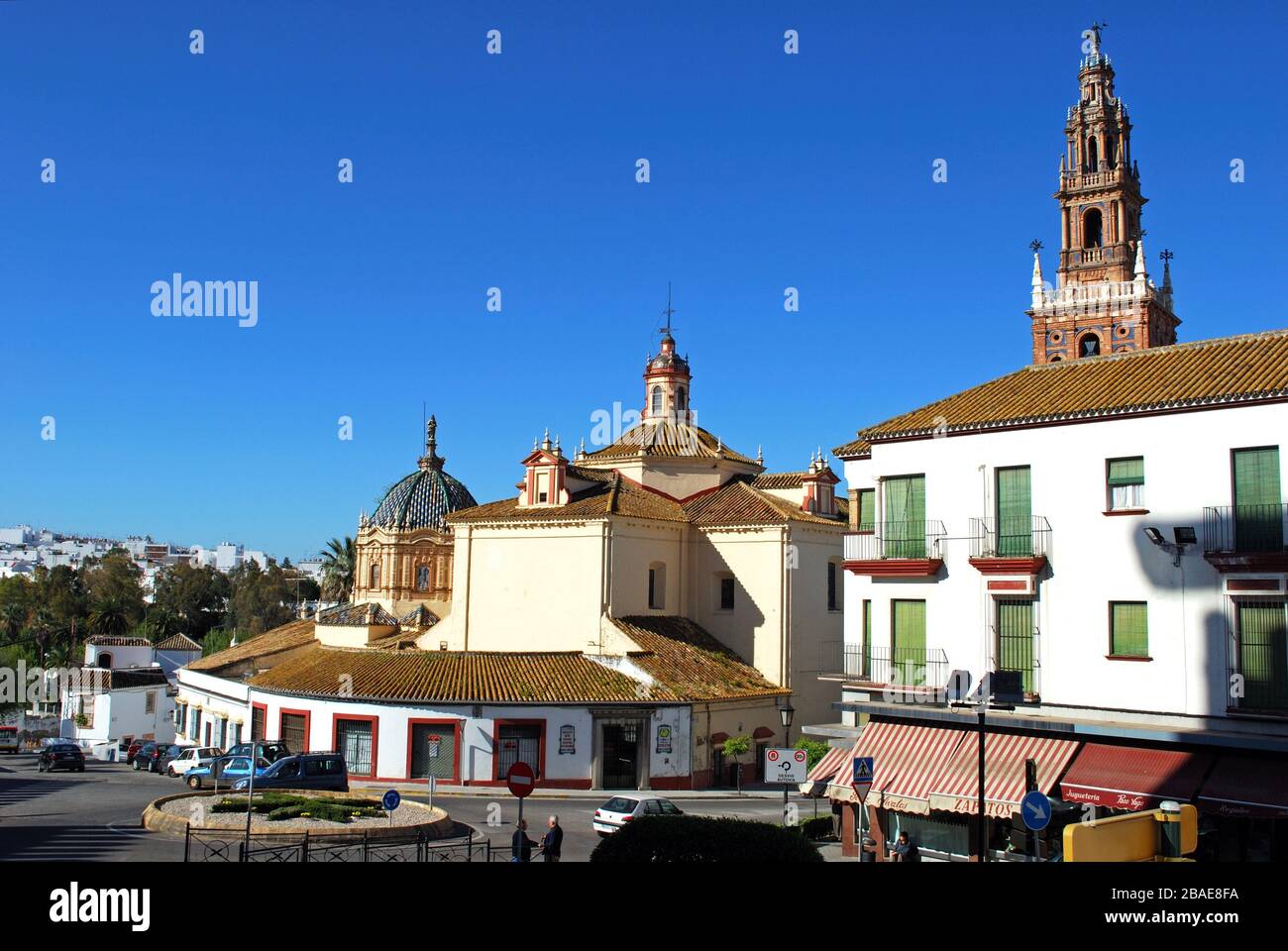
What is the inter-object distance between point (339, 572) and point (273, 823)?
64.3 metres

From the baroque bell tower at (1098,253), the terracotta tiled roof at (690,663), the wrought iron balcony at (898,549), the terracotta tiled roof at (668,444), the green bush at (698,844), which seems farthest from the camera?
the baroque bell tower at (1098,253)

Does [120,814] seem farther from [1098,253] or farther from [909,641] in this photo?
[1098,253]

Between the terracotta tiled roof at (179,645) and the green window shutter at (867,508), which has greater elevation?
the green window shutter at (867,508)

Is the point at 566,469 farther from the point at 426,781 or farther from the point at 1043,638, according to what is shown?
the point at 1043,638

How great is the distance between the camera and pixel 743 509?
4953cm

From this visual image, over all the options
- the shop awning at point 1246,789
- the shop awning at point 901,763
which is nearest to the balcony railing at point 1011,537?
the shop awning at point 901,763

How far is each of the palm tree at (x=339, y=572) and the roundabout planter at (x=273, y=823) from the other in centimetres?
5856

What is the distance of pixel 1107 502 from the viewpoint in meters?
24.0

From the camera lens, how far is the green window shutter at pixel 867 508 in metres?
28.5

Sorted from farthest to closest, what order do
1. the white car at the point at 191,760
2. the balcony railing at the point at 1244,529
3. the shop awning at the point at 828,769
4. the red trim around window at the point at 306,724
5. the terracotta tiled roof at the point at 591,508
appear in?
the terracotta tiled roof at the point at 591,508, the red trim around window at the point at 306,724, the white car at the point at 191,760, the shop awning at the point at 828,769, the balcony railing at the point at 1244,529

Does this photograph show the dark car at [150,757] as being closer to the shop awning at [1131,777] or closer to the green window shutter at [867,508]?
the green window shutter at [867,508]

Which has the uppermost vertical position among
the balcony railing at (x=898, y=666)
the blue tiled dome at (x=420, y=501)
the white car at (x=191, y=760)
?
the blue tiled dome at (x=420, y=501)
